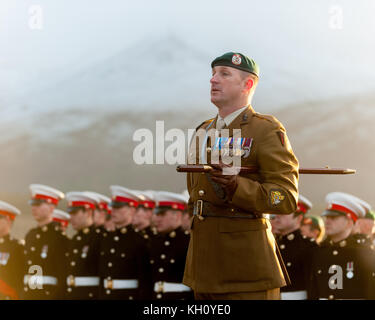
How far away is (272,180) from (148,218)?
4497mm

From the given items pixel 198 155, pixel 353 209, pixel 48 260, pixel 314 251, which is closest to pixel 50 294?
pixel 48 260

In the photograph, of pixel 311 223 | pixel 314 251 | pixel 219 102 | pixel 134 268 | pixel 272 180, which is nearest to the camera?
pixel 272 180

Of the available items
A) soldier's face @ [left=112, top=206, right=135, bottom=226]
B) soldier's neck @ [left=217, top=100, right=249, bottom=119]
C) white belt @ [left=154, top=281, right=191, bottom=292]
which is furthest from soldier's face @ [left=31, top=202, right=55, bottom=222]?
soldier's neck @ [left=217, top=100, right=249, bottom=119]

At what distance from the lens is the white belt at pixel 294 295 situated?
5789 millimetres

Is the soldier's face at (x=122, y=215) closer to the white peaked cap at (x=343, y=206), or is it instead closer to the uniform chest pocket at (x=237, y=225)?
the white peaked cap at (x=343, y=206)

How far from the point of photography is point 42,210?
7.42 meters

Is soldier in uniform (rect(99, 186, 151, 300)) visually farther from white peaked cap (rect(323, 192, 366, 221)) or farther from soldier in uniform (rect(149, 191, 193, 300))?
white peaked cap (rect(323, 192, 366, 221))

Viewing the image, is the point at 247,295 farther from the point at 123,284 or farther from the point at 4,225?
the point at 4,225

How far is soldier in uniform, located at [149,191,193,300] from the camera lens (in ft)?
20.4

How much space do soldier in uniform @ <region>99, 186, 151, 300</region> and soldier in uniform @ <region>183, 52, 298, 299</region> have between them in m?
3.41

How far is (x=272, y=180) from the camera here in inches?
115

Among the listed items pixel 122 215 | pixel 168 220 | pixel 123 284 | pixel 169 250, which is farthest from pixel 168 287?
pixel 122 215

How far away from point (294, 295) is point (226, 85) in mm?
3285
